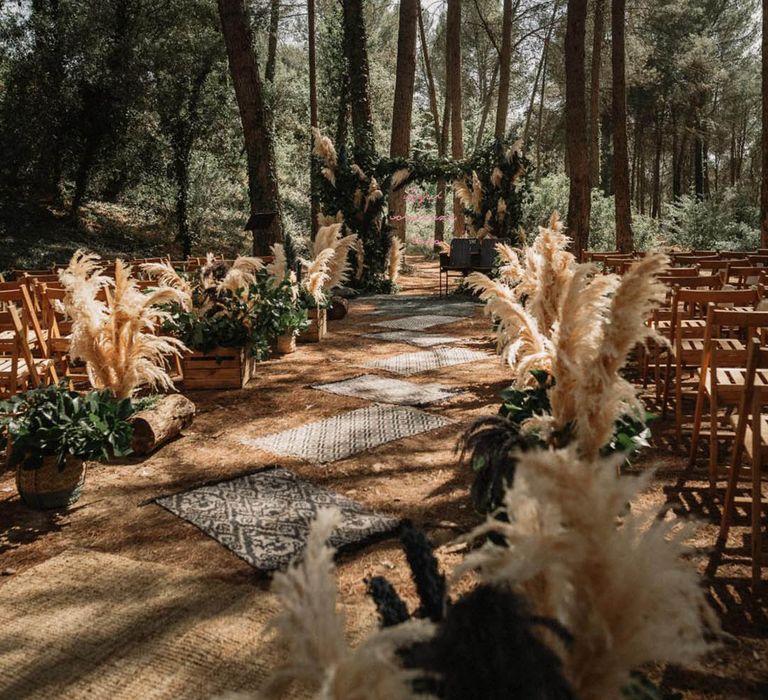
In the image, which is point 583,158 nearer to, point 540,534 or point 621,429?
point 621,429

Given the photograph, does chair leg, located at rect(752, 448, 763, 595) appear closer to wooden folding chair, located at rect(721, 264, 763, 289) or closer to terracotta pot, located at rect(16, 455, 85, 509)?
terracotta pot, located at rect(16, 455, 85, 509)

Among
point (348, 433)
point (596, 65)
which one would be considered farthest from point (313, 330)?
point (596, 65)

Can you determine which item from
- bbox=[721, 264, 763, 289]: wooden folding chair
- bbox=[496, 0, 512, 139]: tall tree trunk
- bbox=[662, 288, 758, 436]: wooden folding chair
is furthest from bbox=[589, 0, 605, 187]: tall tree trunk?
bbox=[662, 288, 758, 436]: wooden folding chair

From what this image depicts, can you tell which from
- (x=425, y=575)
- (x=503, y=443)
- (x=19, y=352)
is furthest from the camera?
(x=19, y=352)

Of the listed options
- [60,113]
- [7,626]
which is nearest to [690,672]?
[7,626]

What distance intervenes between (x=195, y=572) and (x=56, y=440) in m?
1.23

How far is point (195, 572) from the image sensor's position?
9.73ft

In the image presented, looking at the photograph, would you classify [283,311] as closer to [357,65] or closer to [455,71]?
[357,65]

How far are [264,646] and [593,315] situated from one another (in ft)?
5.83

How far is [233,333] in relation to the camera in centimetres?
639

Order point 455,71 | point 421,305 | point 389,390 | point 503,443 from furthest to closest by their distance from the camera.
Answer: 1. point 455,71
2. point 421,305
3. point 389,390
4. point 503,443

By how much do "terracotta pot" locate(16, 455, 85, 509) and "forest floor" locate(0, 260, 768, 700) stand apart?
0.07 metres

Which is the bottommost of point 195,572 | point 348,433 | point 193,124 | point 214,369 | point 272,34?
point 195,572

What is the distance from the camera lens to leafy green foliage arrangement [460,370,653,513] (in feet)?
6.49
